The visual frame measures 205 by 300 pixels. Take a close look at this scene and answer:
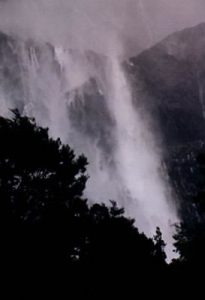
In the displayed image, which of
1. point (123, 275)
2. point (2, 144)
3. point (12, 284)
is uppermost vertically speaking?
point (2, 144)

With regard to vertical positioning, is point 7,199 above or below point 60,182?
below

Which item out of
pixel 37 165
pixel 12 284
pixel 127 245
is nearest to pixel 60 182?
pixel 37 165

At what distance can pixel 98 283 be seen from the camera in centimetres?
2175

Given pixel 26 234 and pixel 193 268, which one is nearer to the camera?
pixel 26 234

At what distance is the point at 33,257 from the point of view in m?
19.5

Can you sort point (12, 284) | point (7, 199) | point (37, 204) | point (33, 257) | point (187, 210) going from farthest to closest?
point (187, 210) < point (37, 204) < point (7, 199) < point (33, 257) < point (12, 284)

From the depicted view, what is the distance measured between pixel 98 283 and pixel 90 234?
3.07 meters

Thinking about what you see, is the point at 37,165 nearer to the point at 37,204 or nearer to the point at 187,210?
the point at 37,204

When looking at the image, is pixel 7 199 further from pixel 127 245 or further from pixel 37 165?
pixel 127 245

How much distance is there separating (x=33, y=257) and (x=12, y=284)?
2.03 meters

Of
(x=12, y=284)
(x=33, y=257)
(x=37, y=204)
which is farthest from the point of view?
(x=37, y=204)

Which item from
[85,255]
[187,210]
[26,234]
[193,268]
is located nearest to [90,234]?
[85,255]

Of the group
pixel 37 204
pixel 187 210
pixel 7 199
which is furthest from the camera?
pixel 187 210

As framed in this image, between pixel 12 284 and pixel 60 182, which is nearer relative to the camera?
pixel 12 284
